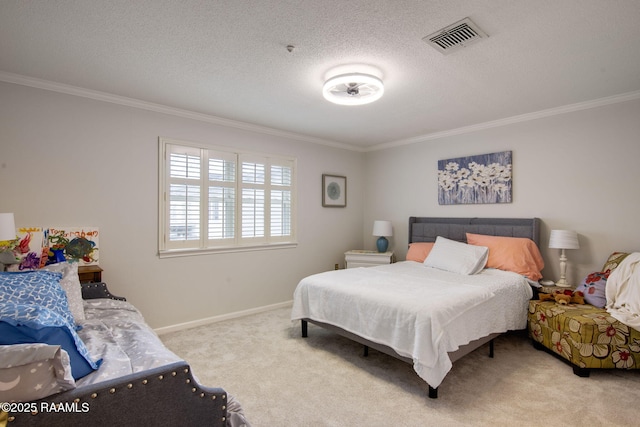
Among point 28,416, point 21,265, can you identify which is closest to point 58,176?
point 21,265

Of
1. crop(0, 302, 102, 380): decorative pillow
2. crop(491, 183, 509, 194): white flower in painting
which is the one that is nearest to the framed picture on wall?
crop(491, 183, 509, 194): white flower in painting

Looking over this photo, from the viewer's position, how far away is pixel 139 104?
3.39 metres

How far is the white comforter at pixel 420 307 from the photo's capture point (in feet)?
7.47

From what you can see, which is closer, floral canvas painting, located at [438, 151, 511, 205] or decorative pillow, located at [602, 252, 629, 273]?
decorative pillow, located at [602, 252, 629, 273]

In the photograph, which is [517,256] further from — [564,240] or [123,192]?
[123,192]

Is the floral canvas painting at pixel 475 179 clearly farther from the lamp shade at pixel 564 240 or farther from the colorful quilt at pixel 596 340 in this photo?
the colorful quilt at pixel 596 340

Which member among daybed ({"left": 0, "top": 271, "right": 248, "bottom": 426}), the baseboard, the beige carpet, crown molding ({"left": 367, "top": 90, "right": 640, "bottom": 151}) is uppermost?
crown molding ({"left": 367, "top": 90, "right": 640, "bottom": 151})

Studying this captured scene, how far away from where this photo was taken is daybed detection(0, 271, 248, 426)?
1050 mm

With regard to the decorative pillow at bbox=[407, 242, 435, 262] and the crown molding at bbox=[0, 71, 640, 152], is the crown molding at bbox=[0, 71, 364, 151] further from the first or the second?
the decorative pillow at bbox=[407, 242, 435, 262]

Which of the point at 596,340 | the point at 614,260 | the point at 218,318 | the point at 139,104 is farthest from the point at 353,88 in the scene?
the point at 218,318

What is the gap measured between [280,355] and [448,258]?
2.18 m

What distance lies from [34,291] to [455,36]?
2925 mm

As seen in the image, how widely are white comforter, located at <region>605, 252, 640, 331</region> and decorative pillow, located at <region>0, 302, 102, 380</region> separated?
359 cm

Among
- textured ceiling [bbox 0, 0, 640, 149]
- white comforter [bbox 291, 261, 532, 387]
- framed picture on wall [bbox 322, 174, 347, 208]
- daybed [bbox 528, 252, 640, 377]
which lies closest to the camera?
textured ceiling [bbox 0, 0, 640, 149]
